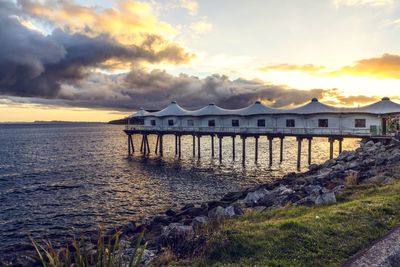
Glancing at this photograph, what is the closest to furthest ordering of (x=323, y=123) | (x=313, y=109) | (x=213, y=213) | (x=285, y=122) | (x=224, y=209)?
1. (x=224, y=209)
2. (x=213, y=213)
3. (x=323, y=123)
4. (x=313, y=109)
5. (x=285, y=122)

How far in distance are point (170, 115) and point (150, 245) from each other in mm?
43482

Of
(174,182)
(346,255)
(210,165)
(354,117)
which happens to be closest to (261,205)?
(346,255)

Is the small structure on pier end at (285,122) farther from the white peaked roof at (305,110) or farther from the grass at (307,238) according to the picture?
the grass at (307,238)

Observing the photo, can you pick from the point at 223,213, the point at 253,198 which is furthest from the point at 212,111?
the point at 223,213

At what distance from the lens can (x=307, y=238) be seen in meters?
8.77

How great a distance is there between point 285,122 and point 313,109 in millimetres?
4174

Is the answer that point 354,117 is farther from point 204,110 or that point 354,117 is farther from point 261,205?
point 261,205

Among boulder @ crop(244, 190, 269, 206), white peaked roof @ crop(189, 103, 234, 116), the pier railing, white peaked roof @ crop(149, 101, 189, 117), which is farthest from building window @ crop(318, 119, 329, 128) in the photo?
boulder @ crop(244, 190, 269, 206)

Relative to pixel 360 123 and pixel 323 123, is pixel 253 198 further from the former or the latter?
pixel 360 123

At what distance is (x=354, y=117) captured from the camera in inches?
1563

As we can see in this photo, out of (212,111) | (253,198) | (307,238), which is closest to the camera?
(307,238)

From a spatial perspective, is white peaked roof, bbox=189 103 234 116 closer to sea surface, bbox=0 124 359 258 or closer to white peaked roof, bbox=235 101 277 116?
white peaked roof, bbox=235 101 277 116

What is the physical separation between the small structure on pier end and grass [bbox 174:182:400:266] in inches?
1097

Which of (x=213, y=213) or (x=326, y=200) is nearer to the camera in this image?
(x=326, y=200)
